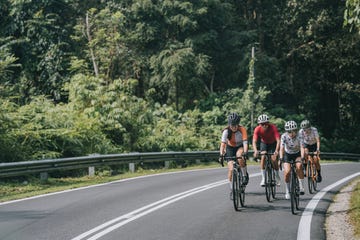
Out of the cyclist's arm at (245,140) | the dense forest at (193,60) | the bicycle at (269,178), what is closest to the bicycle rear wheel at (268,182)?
the bicycle at (269,178)

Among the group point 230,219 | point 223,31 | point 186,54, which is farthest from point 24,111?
point 223,31

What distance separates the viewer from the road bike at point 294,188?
36.5ft

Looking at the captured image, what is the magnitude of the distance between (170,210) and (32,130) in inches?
438

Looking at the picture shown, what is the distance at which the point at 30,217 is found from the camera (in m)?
10.8

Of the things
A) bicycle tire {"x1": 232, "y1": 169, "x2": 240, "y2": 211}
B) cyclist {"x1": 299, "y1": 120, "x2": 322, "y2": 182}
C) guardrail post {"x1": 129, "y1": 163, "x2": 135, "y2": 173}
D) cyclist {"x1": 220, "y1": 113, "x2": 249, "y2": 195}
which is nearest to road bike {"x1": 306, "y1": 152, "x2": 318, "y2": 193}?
cyclist {"x1": 299, "y1": 120, "x2": 322, "y2": 182}

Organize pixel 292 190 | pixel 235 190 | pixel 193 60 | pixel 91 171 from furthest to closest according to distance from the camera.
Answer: pixel 193 60 < pixel 91 171 < pixel 235 190 < pixel 292 190

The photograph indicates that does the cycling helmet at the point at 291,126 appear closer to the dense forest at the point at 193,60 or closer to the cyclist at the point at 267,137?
the cyclist at the point at 267,137

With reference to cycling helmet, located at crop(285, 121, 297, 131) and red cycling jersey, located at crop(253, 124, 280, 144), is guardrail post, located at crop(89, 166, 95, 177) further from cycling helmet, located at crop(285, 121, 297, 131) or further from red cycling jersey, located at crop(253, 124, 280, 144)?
cycling helmet, located at crop(285, 121, 297, 131)

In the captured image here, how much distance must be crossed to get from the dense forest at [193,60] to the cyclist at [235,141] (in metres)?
15.2

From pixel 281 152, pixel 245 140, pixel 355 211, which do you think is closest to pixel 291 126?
pixel 281 152

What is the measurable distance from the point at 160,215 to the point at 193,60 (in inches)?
1101

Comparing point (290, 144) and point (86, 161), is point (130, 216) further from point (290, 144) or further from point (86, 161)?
point (86, 161)

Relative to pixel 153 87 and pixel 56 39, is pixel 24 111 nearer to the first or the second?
pixel 56 39

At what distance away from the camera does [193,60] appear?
3828 cm
